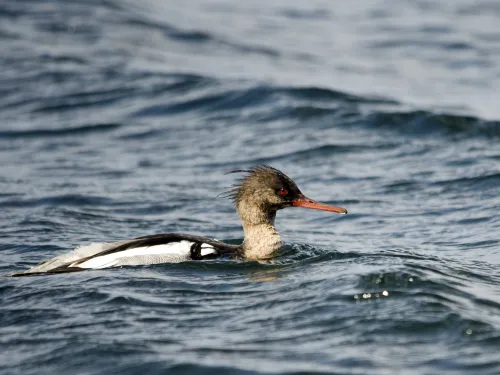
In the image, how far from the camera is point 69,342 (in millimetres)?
7785

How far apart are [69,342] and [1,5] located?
20.3 meters

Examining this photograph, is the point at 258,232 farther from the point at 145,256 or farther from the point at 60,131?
the point at 60,131

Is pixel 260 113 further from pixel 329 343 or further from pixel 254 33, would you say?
pixel 329 343

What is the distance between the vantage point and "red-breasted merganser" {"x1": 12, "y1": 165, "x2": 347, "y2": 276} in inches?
390

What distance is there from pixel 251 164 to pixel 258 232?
4.72 m

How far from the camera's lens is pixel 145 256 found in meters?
9.99

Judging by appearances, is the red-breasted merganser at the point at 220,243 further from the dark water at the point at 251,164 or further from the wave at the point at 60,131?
the wave at the point at 60,131

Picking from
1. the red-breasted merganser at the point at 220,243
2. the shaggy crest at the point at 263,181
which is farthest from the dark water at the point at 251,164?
the shaggy crest at the point at 263,181


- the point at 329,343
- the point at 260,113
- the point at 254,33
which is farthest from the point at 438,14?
the point at 329,343

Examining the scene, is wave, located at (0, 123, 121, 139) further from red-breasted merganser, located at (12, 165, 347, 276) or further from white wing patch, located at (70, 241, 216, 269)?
white wing patch, located at (70, 241, 216, 269)

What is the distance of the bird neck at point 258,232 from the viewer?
1084 cm

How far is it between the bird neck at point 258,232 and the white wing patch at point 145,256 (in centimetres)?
76

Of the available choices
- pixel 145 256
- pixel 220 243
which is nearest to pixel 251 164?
pixel 220 243

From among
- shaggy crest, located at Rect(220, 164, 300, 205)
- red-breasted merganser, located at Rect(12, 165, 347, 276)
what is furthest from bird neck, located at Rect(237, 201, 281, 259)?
shaggy crest, located at Rect(220, 164, 300, 205)
